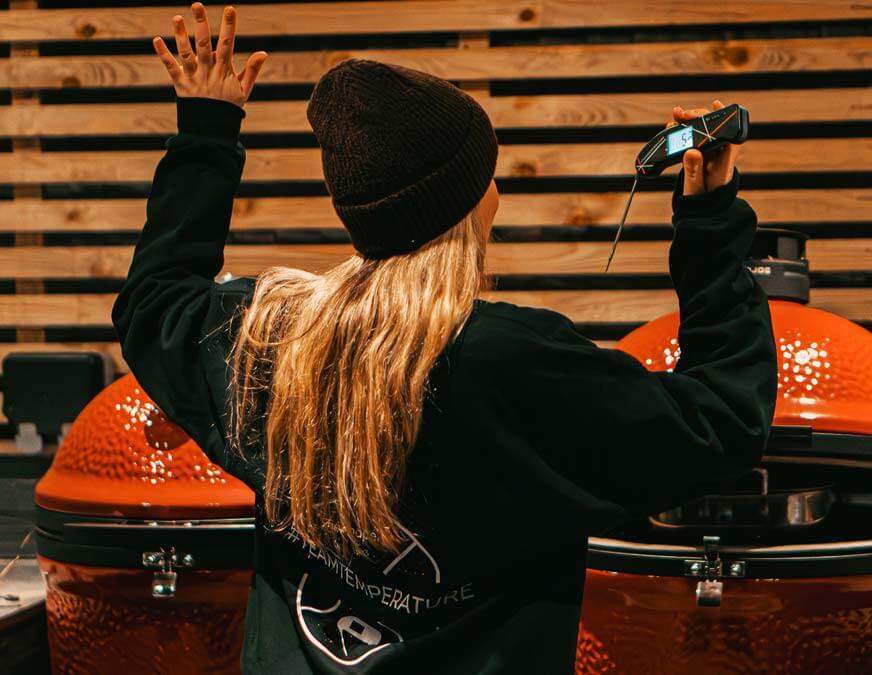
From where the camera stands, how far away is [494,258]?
3.41 metres

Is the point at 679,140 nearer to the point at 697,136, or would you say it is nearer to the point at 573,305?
the point at 697,136

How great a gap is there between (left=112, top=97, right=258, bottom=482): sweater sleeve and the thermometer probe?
1.79 feet

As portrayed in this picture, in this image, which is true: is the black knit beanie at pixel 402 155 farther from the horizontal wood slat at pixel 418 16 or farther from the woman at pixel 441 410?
the horizontal wood slat at pixel 418 16

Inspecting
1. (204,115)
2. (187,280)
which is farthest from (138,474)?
(204,115)

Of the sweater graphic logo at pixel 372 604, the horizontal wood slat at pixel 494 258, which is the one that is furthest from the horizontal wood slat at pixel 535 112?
the sweater graphic logo at pixel 372 604

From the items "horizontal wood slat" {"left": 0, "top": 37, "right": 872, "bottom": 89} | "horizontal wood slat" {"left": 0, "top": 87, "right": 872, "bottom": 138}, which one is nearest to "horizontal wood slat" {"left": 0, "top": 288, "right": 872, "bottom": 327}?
"horizontal wood slat" {"left": 0, "top": 87, "right": 872, "bottom": 138}

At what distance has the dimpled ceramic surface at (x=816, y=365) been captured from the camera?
167cm

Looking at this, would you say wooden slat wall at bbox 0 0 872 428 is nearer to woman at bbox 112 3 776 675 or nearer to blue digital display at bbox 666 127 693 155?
blue digital display at bbox 666 127 693 155

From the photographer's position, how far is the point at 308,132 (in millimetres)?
3496

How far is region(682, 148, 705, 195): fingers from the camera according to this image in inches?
44.1

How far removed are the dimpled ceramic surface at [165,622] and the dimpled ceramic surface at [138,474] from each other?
0.13 metres

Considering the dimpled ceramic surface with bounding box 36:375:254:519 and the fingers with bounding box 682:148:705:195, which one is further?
the dimpled ceramic surface with bounding box 36:375:254:519

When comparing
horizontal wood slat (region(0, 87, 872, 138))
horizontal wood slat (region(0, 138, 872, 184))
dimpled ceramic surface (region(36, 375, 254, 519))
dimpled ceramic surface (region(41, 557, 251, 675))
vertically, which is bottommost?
dimpled ceramic surface (region(41, 557, 251, 675))

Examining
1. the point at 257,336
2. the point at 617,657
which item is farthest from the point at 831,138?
the point at 257,336
